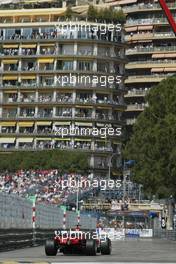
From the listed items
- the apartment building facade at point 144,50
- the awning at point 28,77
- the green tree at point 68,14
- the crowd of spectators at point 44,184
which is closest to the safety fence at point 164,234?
the crowd of spectators at point 44,184

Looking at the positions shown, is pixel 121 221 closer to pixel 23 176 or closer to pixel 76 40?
pixel 23 176

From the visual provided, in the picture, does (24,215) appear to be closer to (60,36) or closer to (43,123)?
(43,123)

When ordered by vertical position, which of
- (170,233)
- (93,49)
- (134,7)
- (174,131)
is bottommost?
(170,233)

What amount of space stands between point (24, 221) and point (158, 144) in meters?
38.7

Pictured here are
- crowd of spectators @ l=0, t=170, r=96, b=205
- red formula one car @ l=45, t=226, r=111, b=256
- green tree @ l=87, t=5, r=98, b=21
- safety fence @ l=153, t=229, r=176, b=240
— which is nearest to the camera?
red formula one car @ l=45, t=226, r=111, b=256

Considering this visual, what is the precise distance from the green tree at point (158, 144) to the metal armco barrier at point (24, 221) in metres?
24.9

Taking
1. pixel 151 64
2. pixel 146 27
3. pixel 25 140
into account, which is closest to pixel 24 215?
pixel 25 140

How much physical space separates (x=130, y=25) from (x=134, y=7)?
307cm

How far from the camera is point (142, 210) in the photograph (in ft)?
341

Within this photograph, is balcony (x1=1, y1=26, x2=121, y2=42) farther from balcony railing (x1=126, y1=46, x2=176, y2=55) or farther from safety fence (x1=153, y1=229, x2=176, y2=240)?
safety fence (x1=153, y1=229, x2=176, y2=240)

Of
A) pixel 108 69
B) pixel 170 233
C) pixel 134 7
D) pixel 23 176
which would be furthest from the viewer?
pixel 134 7

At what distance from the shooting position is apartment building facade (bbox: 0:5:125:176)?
5591 inches

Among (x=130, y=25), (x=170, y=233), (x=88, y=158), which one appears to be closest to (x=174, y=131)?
(x=170, y=233)

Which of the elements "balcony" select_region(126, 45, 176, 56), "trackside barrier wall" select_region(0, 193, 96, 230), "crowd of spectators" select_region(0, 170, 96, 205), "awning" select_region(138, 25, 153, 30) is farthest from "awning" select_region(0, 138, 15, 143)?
"trackside barrier wall" select_region(0, 193, 96, 230)
